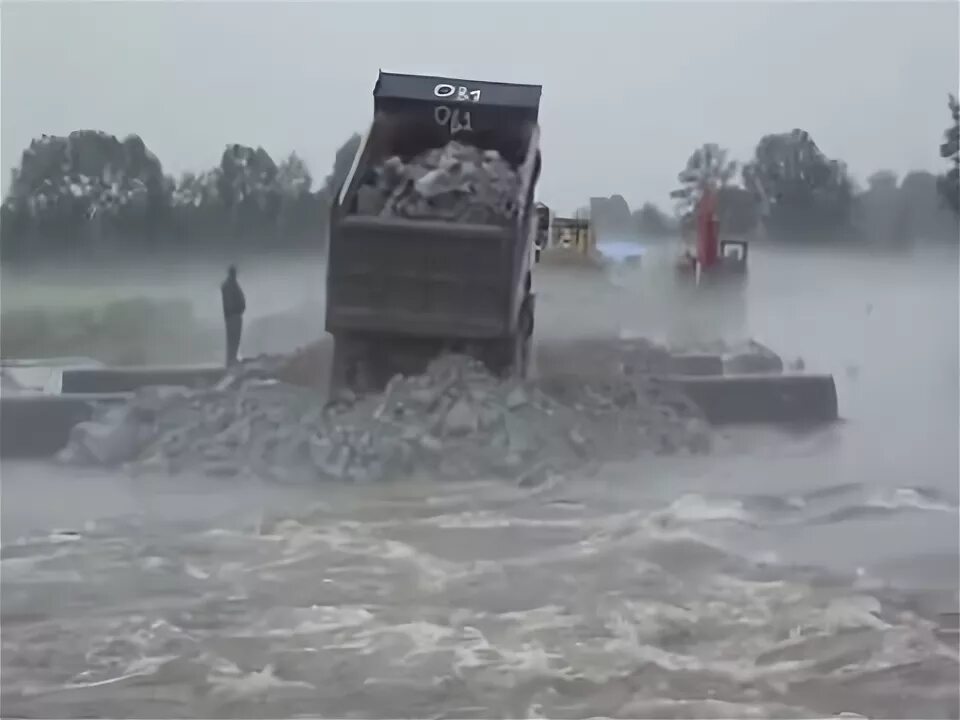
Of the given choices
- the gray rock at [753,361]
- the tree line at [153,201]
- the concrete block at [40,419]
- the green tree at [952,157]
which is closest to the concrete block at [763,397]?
the gray rock at [753,361]

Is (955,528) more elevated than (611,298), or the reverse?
(611,298)

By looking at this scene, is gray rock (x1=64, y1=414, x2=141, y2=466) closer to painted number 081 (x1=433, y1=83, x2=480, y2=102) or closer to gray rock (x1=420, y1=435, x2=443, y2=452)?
gray rock (x1=420, y1=435, x2=443, y2=452)

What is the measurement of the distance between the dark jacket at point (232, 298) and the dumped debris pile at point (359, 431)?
0.30 feet

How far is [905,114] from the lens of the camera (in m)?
1.46

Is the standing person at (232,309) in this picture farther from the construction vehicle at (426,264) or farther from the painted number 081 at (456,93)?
the painted number 081 at (456,93)

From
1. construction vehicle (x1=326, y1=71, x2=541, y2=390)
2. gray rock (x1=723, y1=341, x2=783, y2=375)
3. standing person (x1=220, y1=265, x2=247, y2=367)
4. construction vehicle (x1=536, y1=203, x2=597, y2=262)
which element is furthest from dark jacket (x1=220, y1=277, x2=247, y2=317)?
gray rock (x1=723, y1=341, x2=783, y2=375)

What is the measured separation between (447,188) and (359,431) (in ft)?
1.26

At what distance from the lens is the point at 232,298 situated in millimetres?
1389

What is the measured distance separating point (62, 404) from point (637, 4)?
3.48 feet

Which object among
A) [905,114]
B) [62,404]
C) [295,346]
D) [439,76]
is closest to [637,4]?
[439,76]

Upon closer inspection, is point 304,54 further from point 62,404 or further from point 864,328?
point 864,328

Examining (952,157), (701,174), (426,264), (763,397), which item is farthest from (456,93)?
(952,157)

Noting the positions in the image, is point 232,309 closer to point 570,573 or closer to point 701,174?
point 570,573

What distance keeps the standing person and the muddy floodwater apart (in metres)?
0.03
